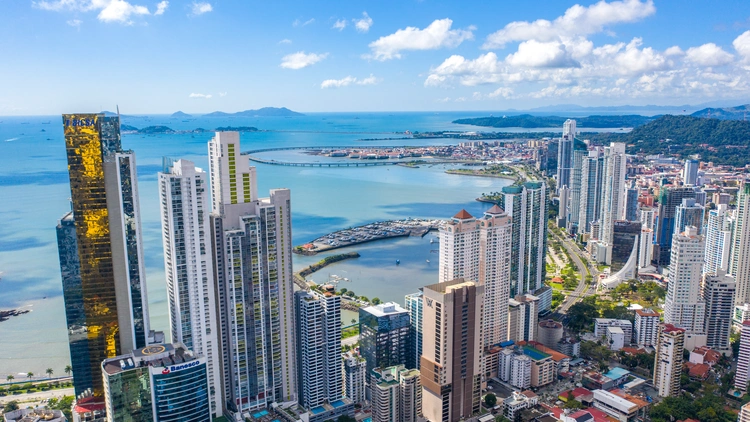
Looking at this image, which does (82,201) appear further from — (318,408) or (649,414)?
(649,414)

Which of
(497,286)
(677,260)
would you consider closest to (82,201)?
(497,286)

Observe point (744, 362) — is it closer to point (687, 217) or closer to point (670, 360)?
point (670, 360)

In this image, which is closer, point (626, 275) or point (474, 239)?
point (474, 239)

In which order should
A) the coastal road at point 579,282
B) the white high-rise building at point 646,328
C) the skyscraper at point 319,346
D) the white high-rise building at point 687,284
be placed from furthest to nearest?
the coastal road at point 579,282 < the white high-rise building at point 646,328 < the white high-rise building at point 687,284 < the skyscraper at point 319,346

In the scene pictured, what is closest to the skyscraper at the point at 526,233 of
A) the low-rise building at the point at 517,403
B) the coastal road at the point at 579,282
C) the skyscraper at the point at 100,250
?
the coastal road at the point at 579,282

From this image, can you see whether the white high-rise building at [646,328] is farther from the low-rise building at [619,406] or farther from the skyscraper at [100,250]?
the skyscraper at [100,250]

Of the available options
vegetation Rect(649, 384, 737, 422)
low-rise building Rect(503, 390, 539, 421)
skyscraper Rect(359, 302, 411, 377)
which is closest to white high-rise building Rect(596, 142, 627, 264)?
vegetation Rect(649, 384, 737, 422)
